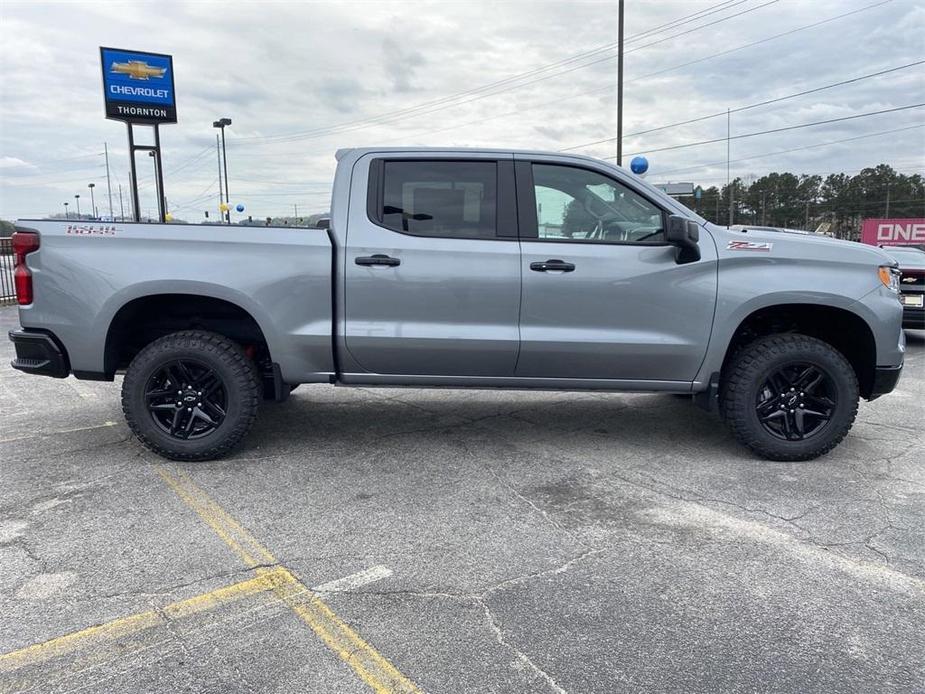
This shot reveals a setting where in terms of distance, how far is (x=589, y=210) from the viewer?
4465 mm

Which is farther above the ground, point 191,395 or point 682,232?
point 682,232

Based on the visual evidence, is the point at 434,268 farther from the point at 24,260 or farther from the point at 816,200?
the point at 816,200

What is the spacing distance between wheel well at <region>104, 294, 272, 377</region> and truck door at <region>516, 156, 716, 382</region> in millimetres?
1897

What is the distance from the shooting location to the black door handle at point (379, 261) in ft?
14.1

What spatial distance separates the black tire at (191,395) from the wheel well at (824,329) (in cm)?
325

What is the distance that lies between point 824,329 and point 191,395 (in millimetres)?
4423

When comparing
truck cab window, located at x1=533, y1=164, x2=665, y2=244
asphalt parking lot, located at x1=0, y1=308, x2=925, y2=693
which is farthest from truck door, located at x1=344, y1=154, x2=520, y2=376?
asphalt parking lot, located at x1=0, y1=308, x2=925, y2=693

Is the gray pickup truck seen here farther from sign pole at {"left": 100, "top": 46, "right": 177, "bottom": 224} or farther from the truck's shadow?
sign pole at {"left": 100, "top": 46, "right": 177, "bottom": 224}

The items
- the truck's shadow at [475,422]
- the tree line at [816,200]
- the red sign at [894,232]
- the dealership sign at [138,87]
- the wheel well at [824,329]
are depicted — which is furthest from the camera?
the tree line at [816,200]

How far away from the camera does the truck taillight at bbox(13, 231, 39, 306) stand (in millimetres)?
4270

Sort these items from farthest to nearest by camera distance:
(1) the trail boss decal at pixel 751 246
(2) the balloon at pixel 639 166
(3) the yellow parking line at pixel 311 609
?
(2) the balloon at pixel 639 166, (1) the trail boss decal at pixel 751 246, (3) the yellow parking line at pixel 311 609

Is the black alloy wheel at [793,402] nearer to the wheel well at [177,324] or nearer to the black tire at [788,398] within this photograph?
the black tire at [788,398]

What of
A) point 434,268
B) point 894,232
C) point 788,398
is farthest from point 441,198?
point 894,232

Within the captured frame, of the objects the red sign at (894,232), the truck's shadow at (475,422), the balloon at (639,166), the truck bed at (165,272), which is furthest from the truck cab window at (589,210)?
the red sign at (894,232)
